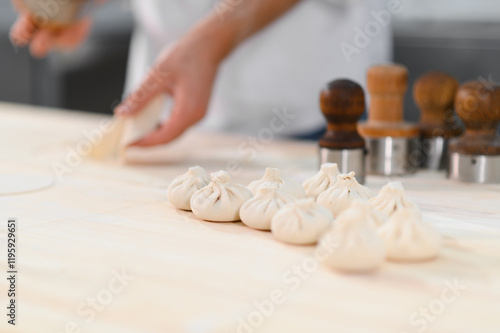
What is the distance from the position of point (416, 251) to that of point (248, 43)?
38.5 inches

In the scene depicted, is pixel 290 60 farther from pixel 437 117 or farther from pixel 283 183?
pixel 283 183

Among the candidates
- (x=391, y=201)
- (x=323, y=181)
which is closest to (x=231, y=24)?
(x=323, y=181)

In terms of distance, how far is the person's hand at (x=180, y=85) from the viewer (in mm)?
1209

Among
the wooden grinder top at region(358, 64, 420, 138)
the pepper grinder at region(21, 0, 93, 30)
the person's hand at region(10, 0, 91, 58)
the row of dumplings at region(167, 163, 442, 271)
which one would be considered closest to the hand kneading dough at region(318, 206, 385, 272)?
the row of dumplings at region(167, 163, 442, 271)

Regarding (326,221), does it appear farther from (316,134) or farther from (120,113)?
(316,134)

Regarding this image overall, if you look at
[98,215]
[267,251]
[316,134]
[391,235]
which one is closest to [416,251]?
[391,235]

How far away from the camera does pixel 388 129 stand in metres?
1.07

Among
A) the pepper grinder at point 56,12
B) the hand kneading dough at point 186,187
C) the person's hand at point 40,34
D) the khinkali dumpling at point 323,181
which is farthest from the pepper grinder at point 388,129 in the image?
the person's hand at point 40,34

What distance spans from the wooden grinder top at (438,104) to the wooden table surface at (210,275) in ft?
0.48

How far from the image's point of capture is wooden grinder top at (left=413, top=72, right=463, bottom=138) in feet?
3.62

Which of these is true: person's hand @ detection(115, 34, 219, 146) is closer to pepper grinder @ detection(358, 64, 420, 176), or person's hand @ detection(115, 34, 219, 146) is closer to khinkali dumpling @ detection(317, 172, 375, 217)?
pepper grinder @ detection(358, 64, 420, 176)

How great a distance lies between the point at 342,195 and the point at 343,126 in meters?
0.23

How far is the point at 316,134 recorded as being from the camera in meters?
1.53

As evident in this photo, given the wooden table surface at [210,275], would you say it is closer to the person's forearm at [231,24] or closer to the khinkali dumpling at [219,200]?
the khinkali dumpling at [219,200]
